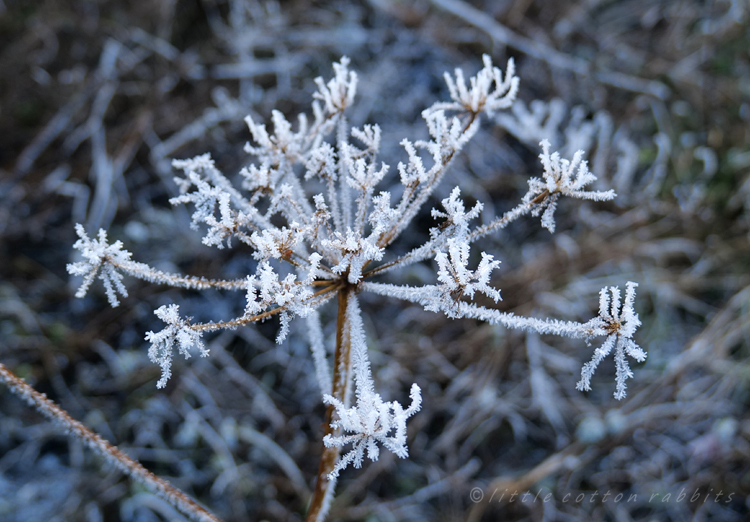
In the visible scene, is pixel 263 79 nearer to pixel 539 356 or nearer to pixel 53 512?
pixel 539 356

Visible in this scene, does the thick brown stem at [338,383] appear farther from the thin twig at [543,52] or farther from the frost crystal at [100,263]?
the thin twig at [543,52]

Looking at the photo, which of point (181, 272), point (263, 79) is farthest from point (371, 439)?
point (263, 79)

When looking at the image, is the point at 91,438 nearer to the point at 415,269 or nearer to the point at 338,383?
the point at 338,383

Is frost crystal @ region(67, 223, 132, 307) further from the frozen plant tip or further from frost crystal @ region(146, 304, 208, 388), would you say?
the frozen plant tip

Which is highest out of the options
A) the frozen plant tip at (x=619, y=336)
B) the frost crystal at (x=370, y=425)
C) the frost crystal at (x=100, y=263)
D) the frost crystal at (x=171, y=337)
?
the frost crystal at (x=100, y=263)

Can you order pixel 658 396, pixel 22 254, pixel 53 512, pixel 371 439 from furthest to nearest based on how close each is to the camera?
pixel 22 254 → pixel 658 396 → pixel 53 512 → pixel 371 439

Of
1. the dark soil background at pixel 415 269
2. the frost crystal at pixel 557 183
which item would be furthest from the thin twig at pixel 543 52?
the frost crystal at pixel 557 183
